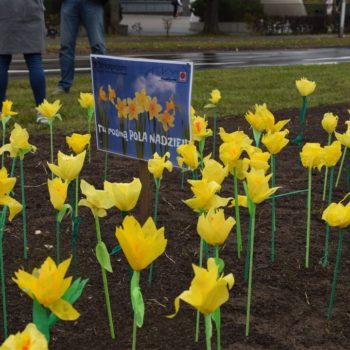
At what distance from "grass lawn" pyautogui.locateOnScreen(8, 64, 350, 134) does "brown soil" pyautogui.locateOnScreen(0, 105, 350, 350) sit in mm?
2323

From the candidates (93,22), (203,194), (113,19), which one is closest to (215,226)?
(203,194)

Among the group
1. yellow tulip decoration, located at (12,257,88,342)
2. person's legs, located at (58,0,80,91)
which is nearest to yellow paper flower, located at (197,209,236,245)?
yellow tulip decoration, located at (12,257,88,342)

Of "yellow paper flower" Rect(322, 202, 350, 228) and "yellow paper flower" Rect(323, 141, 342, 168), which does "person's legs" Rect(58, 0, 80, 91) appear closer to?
→ "yellow paper flower" Rect(323, 141, 342, 168)

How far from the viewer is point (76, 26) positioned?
24.3ft

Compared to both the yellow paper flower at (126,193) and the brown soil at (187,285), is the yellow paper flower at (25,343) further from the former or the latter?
the brown soil at (187,285)

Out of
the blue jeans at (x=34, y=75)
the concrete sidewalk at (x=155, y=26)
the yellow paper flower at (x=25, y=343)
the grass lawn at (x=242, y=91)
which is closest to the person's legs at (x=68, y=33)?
the grass lawn at (x=242, y=91)

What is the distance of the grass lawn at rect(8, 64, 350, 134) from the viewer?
20.6 ft

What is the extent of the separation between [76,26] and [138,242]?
6113mm

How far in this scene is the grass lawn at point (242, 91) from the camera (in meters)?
6.29

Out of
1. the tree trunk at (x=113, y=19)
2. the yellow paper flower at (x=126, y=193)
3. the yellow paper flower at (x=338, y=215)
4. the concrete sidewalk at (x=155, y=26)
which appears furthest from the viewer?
the concrete sidewalk at (x=155, y=26)

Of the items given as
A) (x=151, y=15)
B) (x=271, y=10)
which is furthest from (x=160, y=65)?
(x=151, y=15)

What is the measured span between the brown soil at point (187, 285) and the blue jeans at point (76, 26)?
3.58 meters

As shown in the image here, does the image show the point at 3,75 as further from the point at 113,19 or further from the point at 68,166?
the point at 113,19

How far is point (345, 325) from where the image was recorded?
2.35 meters
